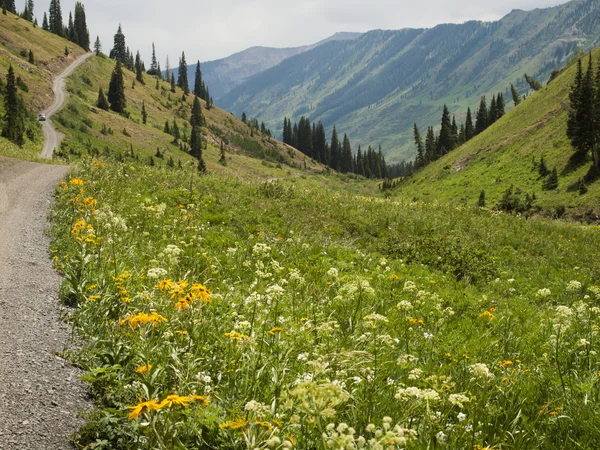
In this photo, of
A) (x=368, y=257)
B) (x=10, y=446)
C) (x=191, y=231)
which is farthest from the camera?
(x=368, y=257)

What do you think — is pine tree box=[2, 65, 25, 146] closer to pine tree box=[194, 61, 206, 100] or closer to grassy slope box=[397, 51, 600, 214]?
grassy slope box=[397, 51, 600, 214]

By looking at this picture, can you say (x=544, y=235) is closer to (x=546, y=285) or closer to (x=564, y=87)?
(x=546, y=285)

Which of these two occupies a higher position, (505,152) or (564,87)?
(564,87)

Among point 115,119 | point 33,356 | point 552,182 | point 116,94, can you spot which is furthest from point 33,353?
point 116,94

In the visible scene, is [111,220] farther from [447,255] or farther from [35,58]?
[35,58]

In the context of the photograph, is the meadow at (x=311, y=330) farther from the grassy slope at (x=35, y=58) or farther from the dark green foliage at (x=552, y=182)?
the grassy slope at (x=35, y=58)

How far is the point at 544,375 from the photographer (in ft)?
17.9

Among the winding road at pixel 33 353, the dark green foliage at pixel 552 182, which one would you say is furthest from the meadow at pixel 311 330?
the dark green foliage at pixel 552 182

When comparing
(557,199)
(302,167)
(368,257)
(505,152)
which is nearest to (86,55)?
(302,167)

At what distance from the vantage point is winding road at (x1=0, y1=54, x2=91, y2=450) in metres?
3.82

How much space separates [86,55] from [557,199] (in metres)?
144

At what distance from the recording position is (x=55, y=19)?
512 feet

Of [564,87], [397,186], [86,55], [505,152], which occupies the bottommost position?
[397,186]

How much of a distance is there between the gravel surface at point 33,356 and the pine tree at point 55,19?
580 ft
